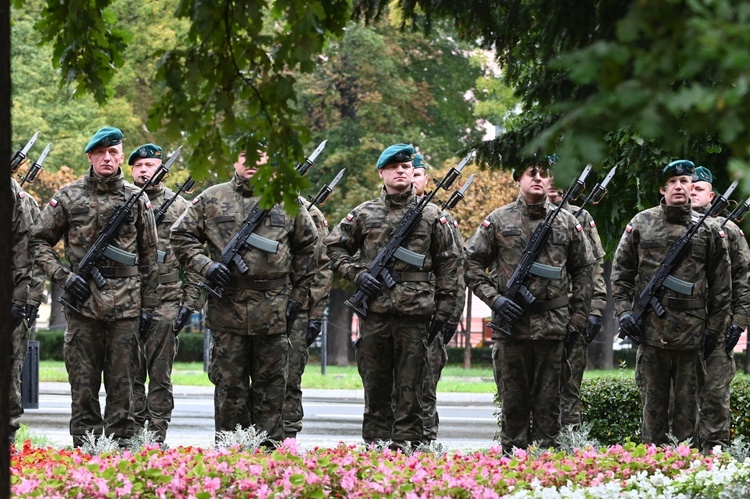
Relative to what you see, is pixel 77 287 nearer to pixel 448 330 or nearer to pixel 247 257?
pixel 247 257

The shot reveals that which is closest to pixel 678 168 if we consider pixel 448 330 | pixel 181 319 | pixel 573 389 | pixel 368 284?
pixel 448 330

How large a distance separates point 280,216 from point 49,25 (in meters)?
3.68

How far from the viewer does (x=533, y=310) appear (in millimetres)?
10117

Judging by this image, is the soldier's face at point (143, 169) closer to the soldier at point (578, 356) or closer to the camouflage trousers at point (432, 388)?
the camouflage trousers at point (432, 388)

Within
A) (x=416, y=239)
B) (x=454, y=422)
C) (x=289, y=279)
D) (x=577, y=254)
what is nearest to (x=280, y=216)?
(x=289, y=279)

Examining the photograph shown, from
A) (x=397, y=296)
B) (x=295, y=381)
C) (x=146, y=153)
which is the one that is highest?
(x=146, y=153)

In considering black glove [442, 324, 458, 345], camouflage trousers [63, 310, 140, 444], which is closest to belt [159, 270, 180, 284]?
camouflage trousers [63, 310, 140, 444]

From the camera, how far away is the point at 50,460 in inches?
313

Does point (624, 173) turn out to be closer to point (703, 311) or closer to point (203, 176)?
point (703, 311)

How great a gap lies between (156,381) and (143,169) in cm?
211

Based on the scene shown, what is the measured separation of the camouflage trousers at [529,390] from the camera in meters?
10.2

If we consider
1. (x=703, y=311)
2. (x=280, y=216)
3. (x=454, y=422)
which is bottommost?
(x=454, y=422)

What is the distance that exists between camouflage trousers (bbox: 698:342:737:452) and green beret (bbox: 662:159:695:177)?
4.65ft

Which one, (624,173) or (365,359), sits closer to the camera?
(365,359)
